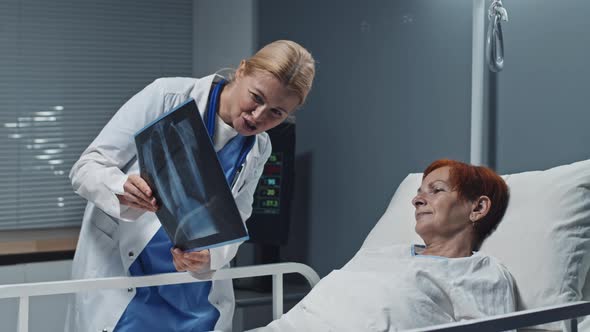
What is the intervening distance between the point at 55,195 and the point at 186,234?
7.88 feet

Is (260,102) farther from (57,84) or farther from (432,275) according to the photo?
(57,84)

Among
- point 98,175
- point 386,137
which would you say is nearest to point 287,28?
point 386,137

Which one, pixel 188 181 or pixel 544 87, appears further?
pixel 544 87

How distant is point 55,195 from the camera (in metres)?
3.78

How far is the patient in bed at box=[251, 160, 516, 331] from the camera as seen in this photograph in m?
1.75

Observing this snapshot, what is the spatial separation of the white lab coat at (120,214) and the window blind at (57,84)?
1.98 m

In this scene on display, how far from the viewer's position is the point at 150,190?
5.11ft

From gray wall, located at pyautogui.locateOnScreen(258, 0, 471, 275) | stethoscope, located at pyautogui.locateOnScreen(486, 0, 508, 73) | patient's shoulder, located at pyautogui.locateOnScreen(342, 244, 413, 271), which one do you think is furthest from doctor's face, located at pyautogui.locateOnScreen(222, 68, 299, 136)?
gray wall, located at pyautogui.locateOnScreen(258, 0, 471, 275)

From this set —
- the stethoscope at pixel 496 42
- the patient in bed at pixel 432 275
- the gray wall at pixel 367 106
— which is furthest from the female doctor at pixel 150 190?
the gray wall at pixel 367 106

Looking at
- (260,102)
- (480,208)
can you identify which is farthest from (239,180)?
(480,208)

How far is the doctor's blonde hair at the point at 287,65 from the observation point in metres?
1.64

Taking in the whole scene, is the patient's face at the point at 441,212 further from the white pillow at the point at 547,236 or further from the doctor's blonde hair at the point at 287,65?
the doctor's blonde hair at the point at 287,65

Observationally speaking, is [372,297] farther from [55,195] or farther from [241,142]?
[55,195]

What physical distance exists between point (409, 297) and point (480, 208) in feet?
1.19
